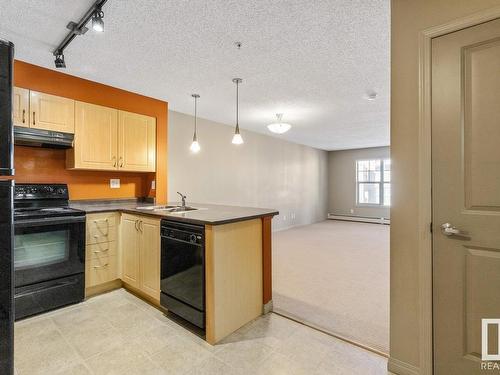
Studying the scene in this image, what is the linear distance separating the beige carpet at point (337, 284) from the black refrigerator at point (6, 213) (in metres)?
2.06

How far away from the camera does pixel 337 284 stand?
3215mm

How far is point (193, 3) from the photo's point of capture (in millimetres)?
1794

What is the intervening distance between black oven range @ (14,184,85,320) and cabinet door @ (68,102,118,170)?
52 centimetres

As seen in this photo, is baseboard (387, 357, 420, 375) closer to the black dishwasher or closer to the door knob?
the door knob

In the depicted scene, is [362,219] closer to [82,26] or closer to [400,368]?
[400,368]

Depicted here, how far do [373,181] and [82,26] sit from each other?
8.48 metres

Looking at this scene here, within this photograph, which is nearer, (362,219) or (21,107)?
(21,107)

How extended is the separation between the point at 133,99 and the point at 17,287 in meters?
2.50

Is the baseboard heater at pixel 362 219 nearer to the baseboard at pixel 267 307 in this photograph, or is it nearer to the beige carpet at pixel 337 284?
the beige carpet at pixel 337 284

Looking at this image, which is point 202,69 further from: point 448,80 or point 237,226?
point 448,80

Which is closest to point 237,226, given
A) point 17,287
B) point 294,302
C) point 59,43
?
point 294,302

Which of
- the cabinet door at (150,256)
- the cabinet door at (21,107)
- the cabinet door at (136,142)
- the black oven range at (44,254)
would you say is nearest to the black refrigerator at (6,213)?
the cabinet door at (150,256)

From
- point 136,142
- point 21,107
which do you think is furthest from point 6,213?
point 136,142

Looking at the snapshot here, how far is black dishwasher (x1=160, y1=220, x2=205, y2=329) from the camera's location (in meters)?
2.05
